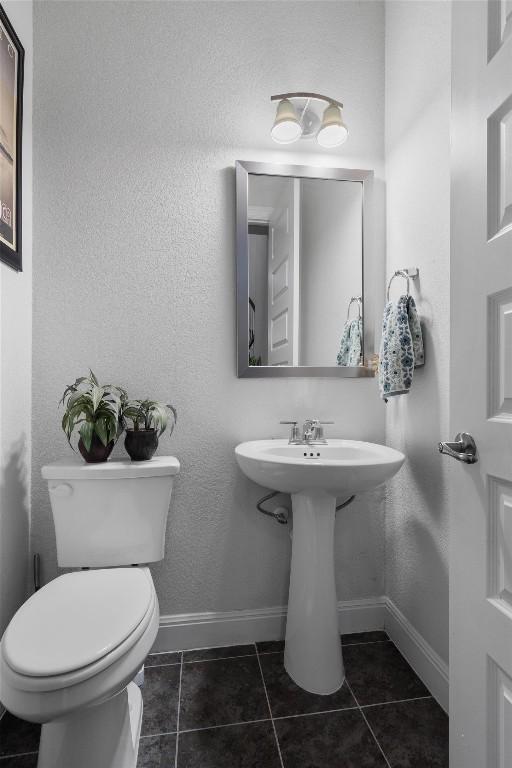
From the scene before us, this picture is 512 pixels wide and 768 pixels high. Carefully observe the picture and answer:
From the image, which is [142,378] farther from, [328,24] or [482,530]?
[328,24]

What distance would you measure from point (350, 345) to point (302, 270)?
0.36m

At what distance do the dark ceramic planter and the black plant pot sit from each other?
0.06 meters

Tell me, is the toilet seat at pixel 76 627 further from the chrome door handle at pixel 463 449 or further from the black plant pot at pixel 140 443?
the chrome door handle at pixel 463 449

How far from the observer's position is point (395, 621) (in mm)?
1681

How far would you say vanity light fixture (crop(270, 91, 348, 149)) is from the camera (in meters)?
1.59

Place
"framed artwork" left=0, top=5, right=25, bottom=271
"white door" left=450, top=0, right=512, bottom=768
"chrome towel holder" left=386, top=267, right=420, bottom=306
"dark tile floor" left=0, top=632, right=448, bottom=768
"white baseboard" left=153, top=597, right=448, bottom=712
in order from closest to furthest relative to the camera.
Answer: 1. "white door" left=450, top=0, right=512, bottom=768
2. "dark tile floor" left=0, top=632, right=448, bottom=768
3. "framed artwork" left=0, top=5, right=25, bottom=271
4. "chrome towel holder" left=386, top=267, right=420, bottom=306
5. "white baseboard" left=153, top=597, right=448, bottom=712

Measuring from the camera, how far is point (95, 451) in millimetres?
1431

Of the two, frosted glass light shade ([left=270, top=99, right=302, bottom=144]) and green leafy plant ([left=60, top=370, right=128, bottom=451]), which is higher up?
frosted glass light shade ([left=270, top=99, right=302, bottom=144])

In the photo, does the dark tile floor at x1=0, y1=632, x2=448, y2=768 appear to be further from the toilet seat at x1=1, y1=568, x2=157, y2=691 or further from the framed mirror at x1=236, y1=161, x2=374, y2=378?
the framed mirror at x1=236, y1=161, x2=374, y2=378

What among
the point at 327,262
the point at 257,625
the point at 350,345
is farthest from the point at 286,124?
the point at 257,625

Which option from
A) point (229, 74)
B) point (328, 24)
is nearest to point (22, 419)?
point (229, 74)

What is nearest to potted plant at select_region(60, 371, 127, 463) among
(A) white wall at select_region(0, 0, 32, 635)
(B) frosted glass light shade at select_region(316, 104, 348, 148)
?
(A) white wall at select_region(0, 0, 32, 635)

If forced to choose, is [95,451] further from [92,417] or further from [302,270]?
[302,270]

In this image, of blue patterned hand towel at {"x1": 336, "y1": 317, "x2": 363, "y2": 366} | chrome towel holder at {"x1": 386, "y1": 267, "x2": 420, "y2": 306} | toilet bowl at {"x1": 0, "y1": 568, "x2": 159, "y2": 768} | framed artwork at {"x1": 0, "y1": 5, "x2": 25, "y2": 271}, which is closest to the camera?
toilet bowl at {"x1": 0, "y1": 568, "x2": 159, "y2": 768}
